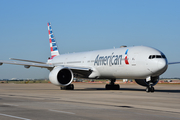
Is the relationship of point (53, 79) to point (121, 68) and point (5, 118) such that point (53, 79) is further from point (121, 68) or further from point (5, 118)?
point (5, 118)

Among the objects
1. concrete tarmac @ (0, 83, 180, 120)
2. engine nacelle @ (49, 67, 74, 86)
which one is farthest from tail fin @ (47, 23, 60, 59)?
concrete tarmac @ (0, 83, 180, 120)

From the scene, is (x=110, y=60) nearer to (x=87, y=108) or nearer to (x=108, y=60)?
(x=108, y=60)

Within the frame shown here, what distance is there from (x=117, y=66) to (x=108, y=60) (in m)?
1.66

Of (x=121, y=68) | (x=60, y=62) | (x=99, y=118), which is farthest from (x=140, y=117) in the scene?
(x=60, y=62)

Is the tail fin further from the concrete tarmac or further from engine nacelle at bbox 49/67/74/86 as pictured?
the concrete tarmac

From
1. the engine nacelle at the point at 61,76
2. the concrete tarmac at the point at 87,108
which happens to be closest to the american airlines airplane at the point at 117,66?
the engine nacelle at the point at 61,76

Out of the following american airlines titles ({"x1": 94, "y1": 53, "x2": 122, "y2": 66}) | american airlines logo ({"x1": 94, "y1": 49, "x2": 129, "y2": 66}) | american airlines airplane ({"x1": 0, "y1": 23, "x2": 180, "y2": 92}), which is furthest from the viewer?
american airlines titles ({"x1": 94, "y1": 53, "x2": 122, "y2": 66})

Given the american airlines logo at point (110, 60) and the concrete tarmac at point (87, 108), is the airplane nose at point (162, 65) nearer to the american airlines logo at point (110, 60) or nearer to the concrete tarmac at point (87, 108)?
the american airlines logo at point (110, 60)

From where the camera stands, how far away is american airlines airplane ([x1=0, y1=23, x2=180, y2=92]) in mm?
23875

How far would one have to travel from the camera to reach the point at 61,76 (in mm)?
29406

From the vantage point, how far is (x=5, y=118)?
8695mm

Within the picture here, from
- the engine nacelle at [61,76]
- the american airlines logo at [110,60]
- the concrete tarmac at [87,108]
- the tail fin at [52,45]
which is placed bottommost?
the concrete tarmac at [87,108]

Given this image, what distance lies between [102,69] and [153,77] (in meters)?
5.34

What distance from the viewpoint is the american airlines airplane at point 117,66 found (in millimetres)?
23875
